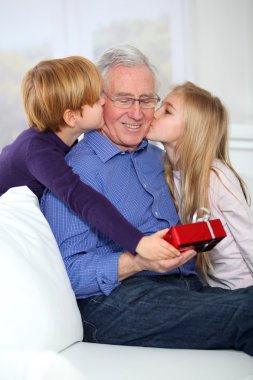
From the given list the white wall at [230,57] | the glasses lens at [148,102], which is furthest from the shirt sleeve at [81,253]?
the white wall at [230,57]

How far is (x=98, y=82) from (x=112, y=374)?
883mm

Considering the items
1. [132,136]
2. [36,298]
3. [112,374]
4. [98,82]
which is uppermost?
[98,82]

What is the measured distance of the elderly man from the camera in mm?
1790

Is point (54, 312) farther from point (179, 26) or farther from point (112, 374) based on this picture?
point (179, 26)

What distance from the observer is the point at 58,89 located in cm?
199

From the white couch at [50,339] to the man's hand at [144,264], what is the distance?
0.16 m

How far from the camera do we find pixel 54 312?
5.64ft

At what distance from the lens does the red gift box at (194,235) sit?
67.5 inches

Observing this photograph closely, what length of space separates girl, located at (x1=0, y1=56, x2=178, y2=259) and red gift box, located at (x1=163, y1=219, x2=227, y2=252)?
63mm

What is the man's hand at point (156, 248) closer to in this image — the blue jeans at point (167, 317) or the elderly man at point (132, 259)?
the elderly man at point (132, 259)

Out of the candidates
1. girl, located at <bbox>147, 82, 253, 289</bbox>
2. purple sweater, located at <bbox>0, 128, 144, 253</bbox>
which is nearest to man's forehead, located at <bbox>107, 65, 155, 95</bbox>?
girl, located at <bbox>147, 82, 253, 289</bbox>

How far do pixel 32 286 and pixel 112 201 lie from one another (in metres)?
0.43

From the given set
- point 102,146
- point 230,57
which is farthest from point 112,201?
point 230,57

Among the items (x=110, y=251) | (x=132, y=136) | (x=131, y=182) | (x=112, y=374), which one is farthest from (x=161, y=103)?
(x=112, y=374)
